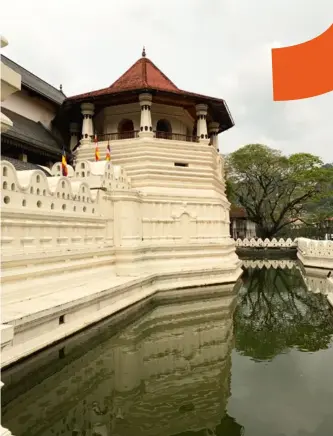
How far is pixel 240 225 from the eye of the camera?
159 ft

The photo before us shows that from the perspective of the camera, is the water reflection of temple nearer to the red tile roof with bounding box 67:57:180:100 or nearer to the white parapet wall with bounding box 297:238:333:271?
the red tile roof with bounding box 67:57:180:100

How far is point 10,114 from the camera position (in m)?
17.6

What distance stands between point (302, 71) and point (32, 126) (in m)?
13.9

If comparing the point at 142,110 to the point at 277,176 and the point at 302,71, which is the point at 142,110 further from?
the point at 277,176

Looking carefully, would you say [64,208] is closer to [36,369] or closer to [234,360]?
[36,369]

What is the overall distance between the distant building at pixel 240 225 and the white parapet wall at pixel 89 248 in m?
27.3

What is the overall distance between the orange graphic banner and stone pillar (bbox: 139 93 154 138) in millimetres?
8973

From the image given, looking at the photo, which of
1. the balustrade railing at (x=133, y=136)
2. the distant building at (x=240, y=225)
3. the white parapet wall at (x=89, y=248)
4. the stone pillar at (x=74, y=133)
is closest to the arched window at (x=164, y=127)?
the balustrade railing at (x=133, y=136)

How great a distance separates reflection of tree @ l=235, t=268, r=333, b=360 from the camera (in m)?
8.40

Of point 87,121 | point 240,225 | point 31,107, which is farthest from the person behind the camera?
point 240,225

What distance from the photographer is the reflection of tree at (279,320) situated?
840 cm

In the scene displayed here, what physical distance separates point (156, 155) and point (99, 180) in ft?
14.1

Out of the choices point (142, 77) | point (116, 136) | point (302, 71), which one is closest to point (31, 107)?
point (116, 136)

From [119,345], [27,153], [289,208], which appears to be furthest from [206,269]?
[289,208]
